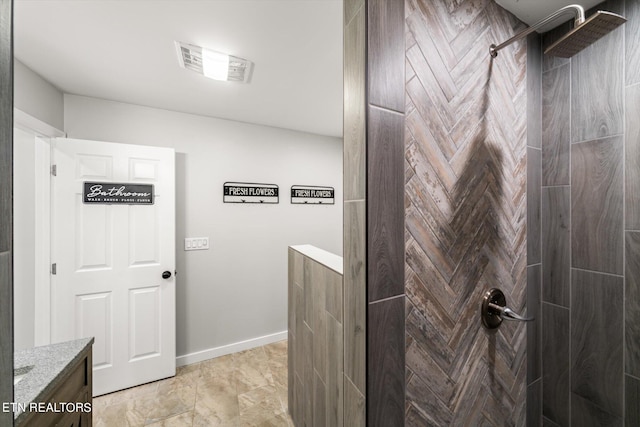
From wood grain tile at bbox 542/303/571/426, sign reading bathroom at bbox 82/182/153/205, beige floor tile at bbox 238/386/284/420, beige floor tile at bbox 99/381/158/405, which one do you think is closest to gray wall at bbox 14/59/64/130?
sign reading bathroom at bbox 82/182/153/205

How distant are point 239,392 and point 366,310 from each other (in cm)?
204

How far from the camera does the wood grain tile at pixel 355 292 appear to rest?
72 cm

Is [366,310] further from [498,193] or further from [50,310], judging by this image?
[50,310]

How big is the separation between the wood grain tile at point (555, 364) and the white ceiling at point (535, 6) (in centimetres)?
145

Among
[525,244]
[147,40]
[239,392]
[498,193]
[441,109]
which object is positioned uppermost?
[147,40]

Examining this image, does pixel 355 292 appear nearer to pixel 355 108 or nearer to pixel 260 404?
pixel 355 108

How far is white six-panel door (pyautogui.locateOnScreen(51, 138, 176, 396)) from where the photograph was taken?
1.94 meters

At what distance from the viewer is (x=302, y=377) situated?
1.50 m

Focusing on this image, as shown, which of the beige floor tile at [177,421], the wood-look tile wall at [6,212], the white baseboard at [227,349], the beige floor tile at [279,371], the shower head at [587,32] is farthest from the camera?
the white baseboard at [227,349]

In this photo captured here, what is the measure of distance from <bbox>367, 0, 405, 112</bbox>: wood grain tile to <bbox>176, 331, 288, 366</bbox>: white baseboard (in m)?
2.91

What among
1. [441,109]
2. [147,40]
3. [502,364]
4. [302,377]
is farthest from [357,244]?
[147,40]

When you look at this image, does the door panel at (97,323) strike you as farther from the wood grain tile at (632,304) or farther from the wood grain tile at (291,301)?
the wood grain tile at (632,304)

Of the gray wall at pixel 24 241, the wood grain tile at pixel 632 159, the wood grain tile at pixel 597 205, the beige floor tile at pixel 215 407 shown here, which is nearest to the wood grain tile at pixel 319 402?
the beige floor tile at pixel 215 407

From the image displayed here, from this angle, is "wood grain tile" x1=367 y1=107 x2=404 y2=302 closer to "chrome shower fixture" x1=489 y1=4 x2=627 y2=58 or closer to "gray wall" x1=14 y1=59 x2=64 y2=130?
"chrome shower fixture" x1=489 y1=4 x2=627 y2=58
